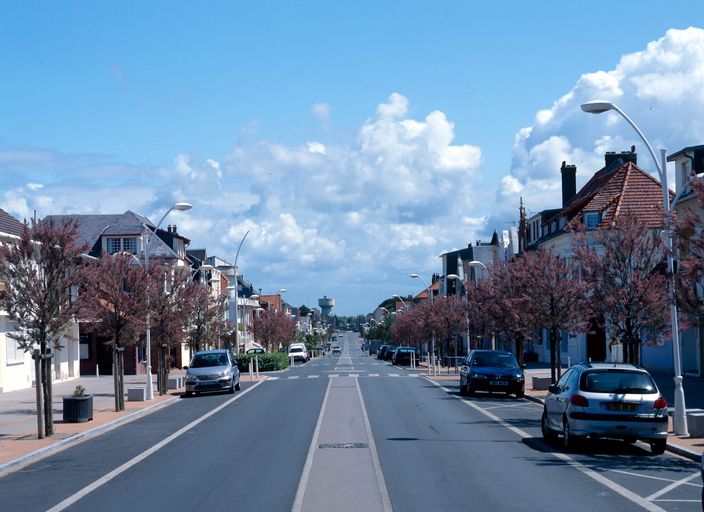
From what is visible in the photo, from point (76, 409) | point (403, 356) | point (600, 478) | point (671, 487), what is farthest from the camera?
point (403, 356)

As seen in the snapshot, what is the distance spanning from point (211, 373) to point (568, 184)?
33816 millimetres

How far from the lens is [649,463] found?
15539 millimetres

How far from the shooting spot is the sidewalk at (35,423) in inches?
708

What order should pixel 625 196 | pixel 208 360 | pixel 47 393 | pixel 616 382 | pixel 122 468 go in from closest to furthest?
pixel 122 468
pixel 616 382
pixel 47 393
pixel 208 360
pixel 625 196


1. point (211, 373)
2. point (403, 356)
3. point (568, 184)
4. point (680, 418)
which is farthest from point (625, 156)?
point (680, 418)

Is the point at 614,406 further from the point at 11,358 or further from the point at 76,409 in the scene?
the point at 11,358

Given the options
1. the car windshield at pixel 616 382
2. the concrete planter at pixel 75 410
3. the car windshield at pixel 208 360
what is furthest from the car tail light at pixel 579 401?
the car windshield at pixel 208 360

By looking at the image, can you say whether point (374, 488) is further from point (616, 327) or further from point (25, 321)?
point (616, 327)

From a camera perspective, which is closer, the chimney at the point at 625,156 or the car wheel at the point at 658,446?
the car wheel at the point at 658,446

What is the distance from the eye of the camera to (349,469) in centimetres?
1476

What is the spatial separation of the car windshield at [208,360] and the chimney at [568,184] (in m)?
31.6

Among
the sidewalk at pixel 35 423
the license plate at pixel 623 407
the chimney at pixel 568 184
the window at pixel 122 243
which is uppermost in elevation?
the chimney at pixel 568 184

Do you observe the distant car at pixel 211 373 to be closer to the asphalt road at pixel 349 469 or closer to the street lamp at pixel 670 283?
the asphalt road at pixel 349 469

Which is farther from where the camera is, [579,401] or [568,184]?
[568,184]
